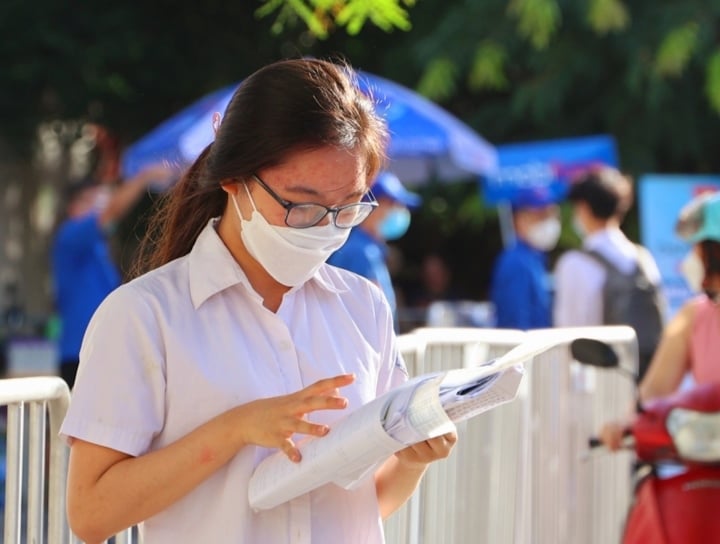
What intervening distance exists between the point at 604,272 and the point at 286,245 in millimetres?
4822

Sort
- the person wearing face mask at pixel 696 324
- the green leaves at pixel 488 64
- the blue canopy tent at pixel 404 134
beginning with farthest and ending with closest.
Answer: the green leaves at pixel 488 64 → the blue canopy tent at pixel 404 134 → the person wearing face mask at pixel 696 324

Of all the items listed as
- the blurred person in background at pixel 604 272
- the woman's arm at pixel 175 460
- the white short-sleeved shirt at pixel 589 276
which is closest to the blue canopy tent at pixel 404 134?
the blurred person in background at pixel 604 272

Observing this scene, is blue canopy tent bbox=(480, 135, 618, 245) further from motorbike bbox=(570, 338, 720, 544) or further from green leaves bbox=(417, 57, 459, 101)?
motorbike bbox=(570, 338, 720, 544)

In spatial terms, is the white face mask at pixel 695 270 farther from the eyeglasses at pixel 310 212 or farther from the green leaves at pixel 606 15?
the green leaves at pixel 606 15

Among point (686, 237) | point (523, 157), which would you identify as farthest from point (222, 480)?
point (523, 157)

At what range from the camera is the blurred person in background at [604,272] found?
668cm

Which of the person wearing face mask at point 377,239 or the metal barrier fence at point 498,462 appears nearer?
the metal barrier fence at point 498,462

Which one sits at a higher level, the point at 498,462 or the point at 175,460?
the point at 175,460

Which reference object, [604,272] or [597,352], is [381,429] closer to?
[597,352]

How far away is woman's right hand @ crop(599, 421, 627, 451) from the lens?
394 centimetres

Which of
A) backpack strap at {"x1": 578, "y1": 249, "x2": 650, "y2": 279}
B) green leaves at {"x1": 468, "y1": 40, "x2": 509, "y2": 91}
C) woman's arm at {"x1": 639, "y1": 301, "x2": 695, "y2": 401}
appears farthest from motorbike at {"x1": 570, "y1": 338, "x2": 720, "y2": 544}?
green leaves at {"x1": 468, "y1": 40, "x2": 509, "y2": 91}

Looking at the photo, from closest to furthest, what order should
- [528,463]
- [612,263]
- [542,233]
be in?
[528,463]
[612,263]
[542,233]

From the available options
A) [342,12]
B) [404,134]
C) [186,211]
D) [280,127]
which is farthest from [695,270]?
[404,134]

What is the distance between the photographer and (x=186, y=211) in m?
2.48
